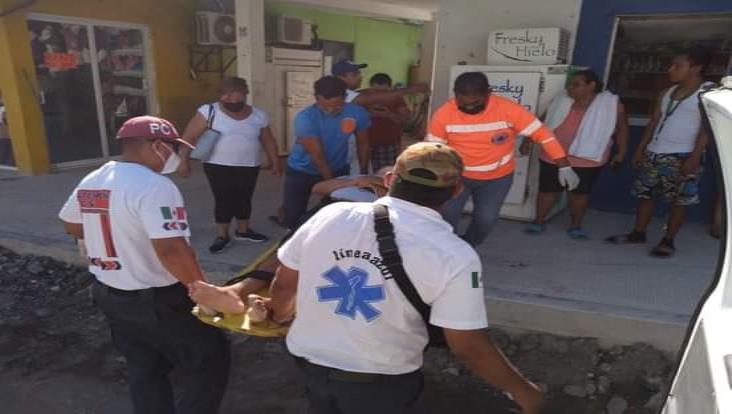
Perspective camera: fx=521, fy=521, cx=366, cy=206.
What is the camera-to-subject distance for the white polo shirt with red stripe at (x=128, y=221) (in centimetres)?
206

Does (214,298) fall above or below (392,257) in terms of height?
below

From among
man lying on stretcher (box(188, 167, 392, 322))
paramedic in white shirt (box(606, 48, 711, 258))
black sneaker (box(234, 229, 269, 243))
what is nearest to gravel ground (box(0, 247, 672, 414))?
man lying on stretcher (box(188, 167, 392, 322))

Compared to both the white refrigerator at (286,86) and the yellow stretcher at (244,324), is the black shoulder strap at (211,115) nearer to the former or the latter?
the yellow stretcher at (244,324)

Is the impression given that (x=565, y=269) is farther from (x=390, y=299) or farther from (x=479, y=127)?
(x=390, y=299)

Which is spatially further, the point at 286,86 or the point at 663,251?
the point at 286,86

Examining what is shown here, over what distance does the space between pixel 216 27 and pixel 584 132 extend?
20.9ft

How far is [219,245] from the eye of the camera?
14.3ft

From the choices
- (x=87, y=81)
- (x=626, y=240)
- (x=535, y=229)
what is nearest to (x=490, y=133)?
(x=535, y=229)

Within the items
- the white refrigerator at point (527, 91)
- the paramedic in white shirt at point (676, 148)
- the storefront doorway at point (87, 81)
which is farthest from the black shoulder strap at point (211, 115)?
the storefront doorway at point (87, 81)

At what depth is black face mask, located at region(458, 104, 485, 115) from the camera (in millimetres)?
3652

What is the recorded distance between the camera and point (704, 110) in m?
1.54

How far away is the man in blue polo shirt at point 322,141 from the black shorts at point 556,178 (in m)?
1.62

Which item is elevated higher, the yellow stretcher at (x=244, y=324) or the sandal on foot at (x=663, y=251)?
the yellow stretcher at (x=244, y=324)

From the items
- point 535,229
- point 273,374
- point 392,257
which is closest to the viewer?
point 392,257
